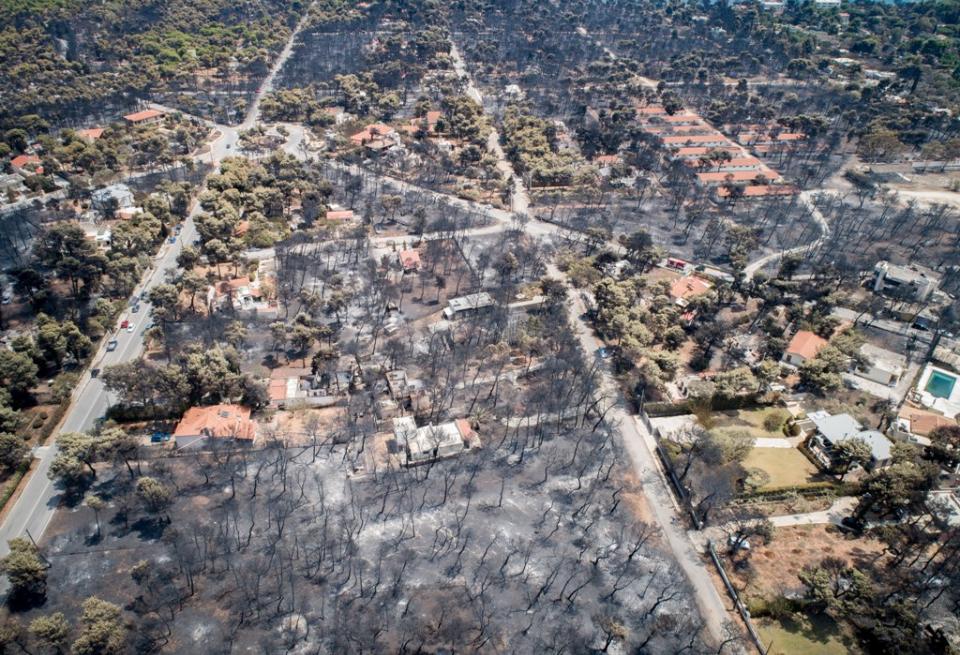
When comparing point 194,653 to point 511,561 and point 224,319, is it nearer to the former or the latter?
point 511,561

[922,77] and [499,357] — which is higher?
[922,77]

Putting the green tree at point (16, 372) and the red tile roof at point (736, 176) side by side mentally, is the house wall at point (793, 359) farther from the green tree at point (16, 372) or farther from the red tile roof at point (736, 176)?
the green tree at point (16, 372)

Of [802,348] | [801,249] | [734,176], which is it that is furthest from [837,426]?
[734,176]

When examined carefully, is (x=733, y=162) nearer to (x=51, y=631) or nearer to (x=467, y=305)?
(x=467, y=305)

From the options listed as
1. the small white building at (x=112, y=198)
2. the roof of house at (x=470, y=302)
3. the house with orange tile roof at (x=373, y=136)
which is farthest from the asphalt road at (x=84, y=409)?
the house with orange tile roof at (x=373, y=136)

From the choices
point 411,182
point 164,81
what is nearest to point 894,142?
point 411,182

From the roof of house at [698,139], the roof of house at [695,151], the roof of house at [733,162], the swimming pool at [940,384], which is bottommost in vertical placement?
the swimming pool at [940,384]
